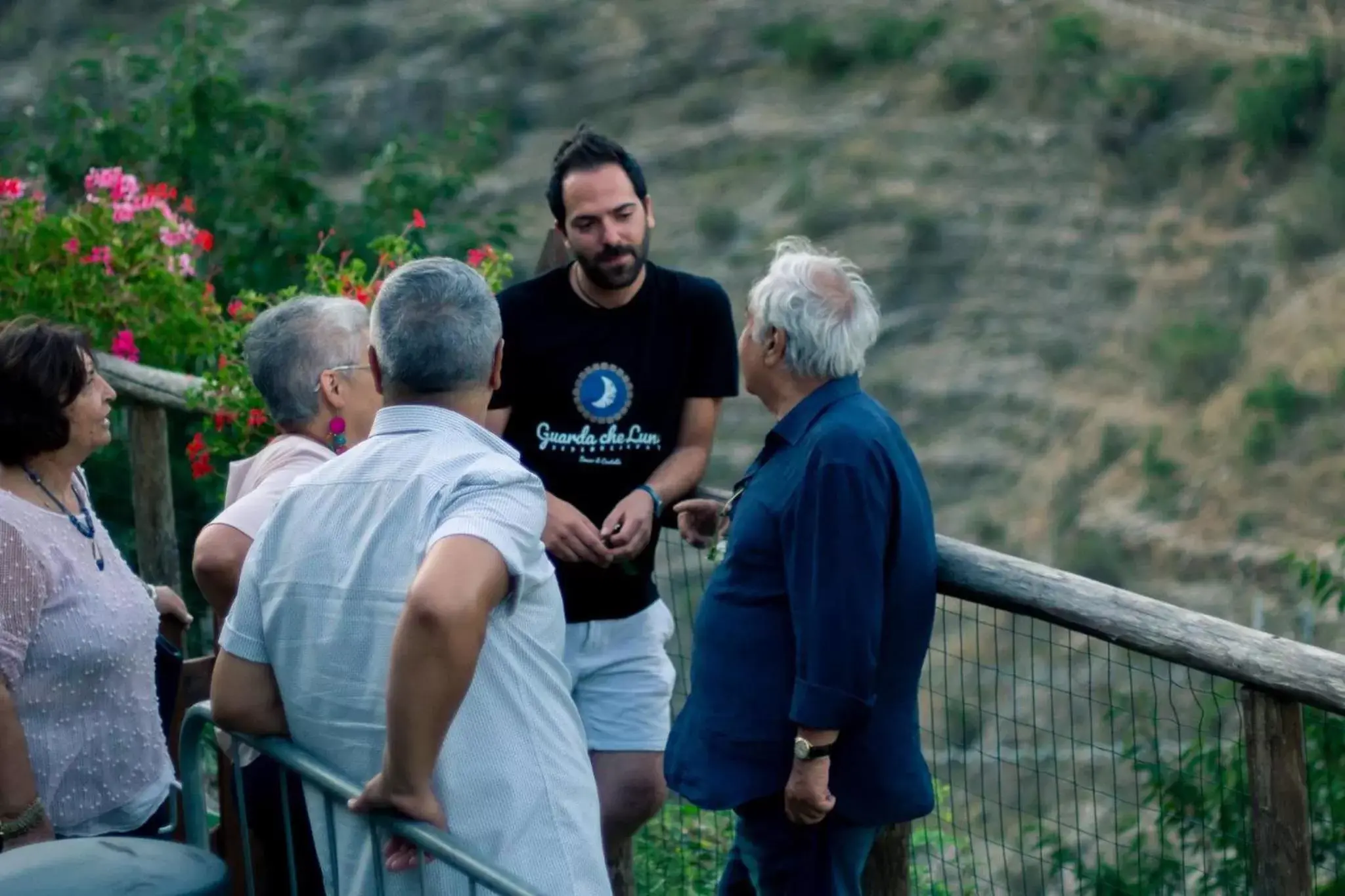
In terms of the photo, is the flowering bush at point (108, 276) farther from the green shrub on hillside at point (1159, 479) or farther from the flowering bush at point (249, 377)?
the green shrub on hillside at point (1159, 479)

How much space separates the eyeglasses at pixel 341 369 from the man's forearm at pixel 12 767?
65cm

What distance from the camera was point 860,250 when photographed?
38406 mm

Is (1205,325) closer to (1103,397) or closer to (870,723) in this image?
(1103,397)

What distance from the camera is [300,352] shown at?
2.79 m

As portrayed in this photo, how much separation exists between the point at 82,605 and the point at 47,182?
15.1ft

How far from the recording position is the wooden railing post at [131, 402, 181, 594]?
4.63 meters

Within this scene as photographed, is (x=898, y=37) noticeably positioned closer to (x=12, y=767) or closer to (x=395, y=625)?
(x=12, y=767)

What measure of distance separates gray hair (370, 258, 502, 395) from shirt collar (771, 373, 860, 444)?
0.68m

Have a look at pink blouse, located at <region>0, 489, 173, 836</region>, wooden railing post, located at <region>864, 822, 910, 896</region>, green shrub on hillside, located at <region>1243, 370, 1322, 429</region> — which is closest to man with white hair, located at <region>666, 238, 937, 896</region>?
wooden railing post, located at <region>864, 822, 910, 896</region>

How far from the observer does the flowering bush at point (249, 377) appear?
374 cm

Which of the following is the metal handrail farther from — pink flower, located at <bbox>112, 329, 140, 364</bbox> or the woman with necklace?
pink flower, located at <bbox>112, 329, 140, 364</bbox>

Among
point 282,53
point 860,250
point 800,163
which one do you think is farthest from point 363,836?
point 282,53

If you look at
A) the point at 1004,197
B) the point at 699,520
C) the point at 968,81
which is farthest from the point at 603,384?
the point at 968,81

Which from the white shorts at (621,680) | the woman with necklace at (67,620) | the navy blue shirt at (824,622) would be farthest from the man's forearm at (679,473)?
the woman with necklace at (67,620)
